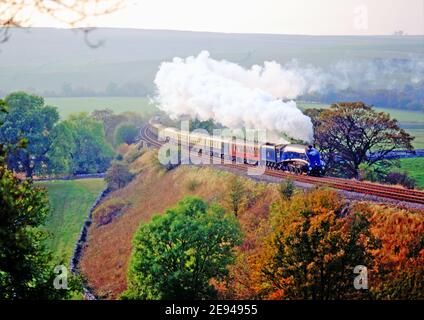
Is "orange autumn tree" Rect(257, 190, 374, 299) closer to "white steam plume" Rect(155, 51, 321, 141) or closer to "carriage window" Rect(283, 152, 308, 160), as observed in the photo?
"carriage window" Rect(283, 152, 308, 160)

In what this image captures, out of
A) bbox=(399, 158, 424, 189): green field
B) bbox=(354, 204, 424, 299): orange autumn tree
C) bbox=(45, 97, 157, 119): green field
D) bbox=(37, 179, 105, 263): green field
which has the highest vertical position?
bbox=(45, 97, 157, 119): green field

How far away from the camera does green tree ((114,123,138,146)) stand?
8275 centimetres

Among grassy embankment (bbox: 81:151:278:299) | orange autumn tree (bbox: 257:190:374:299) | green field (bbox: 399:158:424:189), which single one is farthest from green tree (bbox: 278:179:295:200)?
green field (bbox: 399:158:424:189)

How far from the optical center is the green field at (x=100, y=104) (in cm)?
11188

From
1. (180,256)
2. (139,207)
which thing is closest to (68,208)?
(139,207)

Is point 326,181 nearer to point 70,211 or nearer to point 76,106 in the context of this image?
point 70,211

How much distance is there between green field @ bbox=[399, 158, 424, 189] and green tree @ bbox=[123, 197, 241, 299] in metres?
25.6

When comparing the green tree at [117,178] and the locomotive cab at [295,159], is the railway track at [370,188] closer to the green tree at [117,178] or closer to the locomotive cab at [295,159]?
the locomotive cab at [295,159]

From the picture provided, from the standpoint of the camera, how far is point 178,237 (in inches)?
851

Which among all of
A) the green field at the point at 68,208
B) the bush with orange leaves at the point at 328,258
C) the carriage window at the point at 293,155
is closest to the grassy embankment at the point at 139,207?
the green field at the point at 68,208

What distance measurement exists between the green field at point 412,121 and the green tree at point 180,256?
42041 millimetres

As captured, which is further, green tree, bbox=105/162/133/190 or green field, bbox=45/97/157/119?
green field, bbox=45/97/157/119

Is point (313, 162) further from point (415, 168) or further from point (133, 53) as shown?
point (133, 53)
